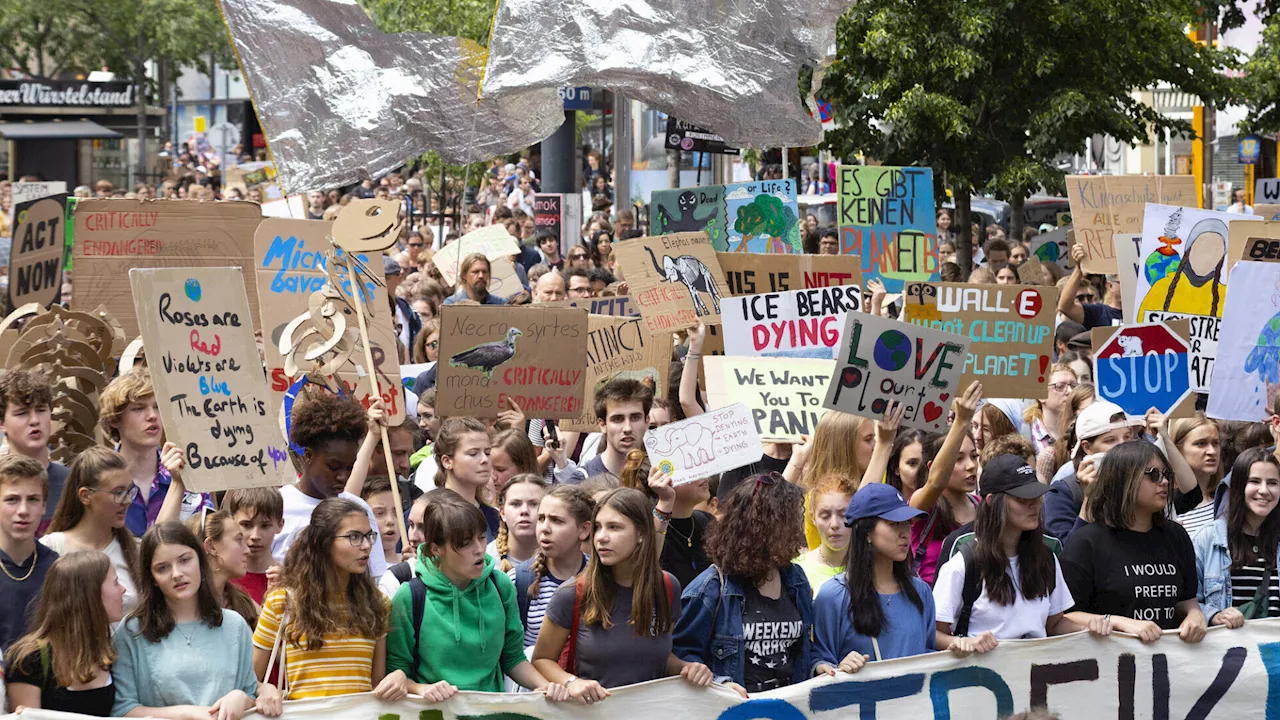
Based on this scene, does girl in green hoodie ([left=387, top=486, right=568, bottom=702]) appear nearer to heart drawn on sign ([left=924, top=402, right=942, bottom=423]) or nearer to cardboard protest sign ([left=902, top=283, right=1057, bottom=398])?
heart drawn on sign ([left=924, top=402, right=942, bottom=423])

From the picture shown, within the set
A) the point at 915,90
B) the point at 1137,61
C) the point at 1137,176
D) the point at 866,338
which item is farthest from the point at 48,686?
the point at 1137,61

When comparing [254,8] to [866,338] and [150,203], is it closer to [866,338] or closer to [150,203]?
[150,203]

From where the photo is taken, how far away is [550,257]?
55.5 feet

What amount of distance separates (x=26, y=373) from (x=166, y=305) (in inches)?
22.5

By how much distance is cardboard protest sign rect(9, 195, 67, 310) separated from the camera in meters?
9.65

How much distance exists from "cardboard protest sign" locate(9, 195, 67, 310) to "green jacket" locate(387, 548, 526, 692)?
5.02 metres

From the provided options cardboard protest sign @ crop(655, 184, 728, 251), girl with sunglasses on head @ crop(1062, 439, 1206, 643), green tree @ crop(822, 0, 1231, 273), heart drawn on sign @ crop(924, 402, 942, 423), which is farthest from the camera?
green tree @ crop(822, 0, 1231, 273)

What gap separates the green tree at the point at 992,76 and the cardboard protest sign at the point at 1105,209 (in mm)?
5060

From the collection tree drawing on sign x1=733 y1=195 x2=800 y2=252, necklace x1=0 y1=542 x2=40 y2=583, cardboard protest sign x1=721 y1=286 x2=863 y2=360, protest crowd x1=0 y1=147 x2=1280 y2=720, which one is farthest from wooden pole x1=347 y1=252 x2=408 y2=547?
tree drawing on sign x1=733 y1=195 x2=800 y2=252

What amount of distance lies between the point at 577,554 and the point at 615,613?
0.51m

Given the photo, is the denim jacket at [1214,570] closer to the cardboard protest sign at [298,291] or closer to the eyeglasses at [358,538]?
the eyeglasses at [358,538]

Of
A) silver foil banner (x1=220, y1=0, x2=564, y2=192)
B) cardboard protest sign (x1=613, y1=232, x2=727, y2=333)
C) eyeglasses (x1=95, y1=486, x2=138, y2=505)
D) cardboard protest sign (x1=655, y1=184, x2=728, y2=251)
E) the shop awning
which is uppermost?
the shop awning

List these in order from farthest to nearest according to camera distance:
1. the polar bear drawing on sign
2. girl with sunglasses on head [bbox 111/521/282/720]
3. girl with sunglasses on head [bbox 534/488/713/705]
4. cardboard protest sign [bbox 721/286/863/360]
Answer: cardboard protest sign [bbox 721/286/863/360] → the polar bear drawing on sign → girl with sunglasses on head [bbox 534/488/713/705] → girl with sunglasses on head [bbox 111/521/282/720]

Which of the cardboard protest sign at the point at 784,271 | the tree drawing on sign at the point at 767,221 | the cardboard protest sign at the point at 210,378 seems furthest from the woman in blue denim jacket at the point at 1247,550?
the tree drawing on sign at the point at 767,221
